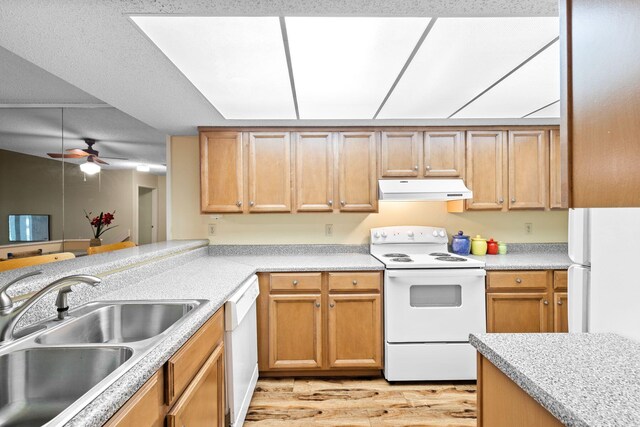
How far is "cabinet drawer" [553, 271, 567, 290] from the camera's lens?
2582 millimetres

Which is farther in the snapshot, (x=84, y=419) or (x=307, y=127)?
(x=307, y=127)

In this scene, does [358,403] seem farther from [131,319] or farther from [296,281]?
[131,319]

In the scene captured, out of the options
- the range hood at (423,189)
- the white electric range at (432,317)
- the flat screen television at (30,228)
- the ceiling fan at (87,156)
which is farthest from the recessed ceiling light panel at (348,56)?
the flat screen television at (30,228)

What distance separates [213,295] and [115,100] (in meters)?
1.56

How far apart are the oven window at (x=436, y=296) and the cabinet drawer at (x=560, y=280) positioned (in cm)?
76

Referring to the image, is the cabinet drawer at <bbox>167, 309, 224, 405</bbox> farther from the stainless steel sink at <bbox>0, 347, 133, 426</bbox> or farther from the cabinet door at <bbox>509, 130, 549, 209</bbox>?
the cabinet door at <bbox>509, 130, 549, 209</bbox>

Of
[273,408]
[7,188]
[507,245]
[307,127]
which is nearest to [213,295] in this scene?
[273,408]

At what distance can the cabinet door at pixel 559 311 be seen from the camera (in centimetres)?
257

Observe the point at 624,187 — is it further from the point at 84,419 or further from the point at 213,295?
the point at 213,295

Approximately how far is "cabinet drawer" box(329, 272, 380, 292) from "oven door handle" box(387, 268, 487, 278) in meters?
0.13

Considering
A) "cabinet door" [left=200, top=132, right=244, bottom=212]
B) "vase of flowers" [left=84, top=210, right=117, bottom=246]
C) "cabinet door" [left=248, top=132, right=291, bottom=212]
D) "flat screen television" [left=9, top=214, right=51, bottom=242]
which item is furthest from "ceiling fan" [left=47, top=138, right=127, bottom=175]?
"cabinet door" [left=248, top=132, right=291, bottom=212]

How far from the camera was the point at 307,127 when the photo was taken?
117 inches

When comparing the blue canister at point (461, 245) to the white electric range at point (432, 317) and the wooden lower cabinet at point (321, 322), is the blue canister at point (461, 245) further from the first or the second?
the wooden lower cabinet at point (321, 322)

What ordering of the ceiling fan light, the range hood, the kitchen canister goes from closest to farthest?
the range hood, the kitchen canister, the ceiling fan light
